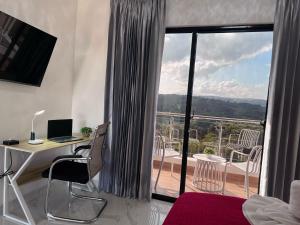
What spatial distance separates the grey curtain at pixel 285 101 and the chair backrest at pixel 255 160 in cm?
35

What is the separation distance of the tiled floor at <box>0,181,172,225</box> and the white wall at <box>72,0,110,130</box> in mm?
1008

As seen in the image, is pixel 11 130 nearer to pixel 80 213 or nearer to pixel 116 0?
pixel 80 213

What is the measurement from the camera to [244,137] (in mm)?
3270

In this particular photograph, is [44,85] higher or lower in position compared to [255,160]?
higher

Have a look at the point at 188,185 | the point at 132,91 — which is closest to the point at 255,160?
the point at 188,185

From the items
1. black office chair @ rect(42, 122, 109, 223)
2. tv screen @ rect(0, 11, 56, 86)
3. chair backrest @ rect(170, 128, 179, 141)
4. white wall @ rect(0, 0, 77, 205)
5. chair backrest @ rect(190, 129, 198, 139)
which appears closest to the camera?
tv screen @ rect(0, 11, 56, 86)

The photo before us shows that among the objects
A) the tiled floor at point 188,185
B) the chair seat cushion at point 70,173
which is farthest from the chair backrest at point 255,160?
the chair seat cushion at point 70,173

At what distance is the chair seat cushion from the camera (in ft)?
7.72

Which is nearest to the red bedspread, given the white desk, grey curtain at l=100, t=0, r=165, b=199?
grey curtain at l=100, t=0, r=165, b=199

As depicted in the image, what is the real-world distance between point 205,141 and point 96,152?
1646 mm

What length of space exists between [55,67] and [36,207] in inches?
67.0

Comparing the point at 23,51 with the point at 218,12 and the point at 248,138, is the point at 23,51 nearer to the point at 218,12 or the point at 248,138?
the point at 218,12

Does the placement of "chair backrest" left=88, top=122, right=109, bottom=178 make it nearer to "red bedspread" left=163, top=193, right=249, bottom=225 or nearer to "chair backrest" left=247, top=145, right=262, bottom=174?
"red bedspread" left=163, top=193, right=249, bottom=225

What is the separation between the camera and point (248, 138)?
3.21m
